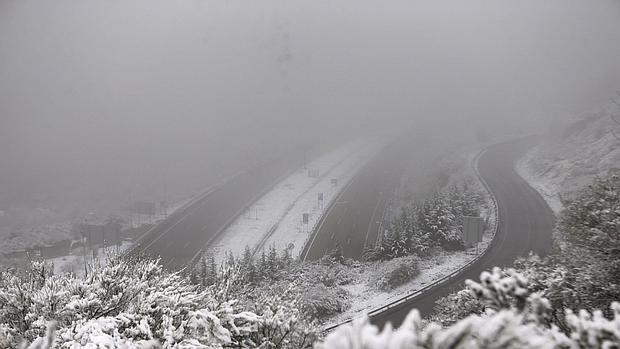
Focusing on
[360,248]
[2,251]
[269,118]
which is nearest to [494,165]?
[360,248]

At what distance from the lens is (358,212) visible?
2709 inches

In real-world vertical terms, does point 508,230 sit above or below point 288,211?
below

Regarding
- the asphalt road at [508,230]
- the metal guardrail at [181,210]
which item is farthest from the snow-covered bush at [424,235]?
the metal guardrail at [181,210]

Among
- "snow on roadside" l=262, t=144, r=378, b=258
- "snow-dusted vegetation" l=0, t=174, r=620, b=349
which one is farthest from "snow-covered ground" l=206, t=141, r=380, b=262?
"snow-dusted vegetation" l=0, t=174, r=620, b=349

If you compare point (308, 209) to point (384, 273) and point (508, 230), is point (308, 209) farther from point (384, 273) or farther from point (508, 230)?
point (384, 273)

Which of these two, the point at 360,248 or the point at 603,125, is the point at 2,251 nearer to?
the point at 360,248

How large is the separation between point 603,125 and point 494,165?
17.8 m

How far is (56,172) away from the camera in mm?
121875

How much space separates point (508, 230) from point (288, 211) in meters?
39.0

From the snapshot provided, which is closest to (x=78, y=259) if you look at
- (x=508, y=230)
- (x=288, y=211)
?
(x=288, y=211)

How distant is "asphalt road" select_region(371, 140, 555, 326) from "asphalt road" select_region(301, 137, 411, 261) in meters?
15.8

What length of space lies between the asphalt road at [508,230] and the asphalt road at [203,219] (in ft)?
77.0

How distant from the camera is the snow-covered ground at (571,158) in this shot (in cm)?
5084

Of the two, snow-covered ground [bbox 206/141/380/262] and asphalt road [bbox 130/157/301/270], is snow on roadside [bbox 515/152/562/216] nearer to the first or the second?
snow-covered ground [bbox 206/141/380/262]
